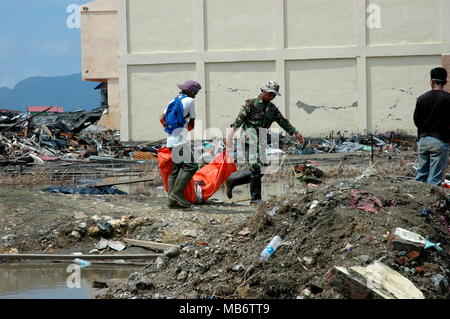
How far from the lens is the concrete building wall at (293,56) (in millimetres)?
24250

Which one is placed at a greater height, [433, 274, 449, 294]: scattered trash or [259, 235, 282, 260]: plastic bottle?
[259, 235, 282, 260]: plastic bottle

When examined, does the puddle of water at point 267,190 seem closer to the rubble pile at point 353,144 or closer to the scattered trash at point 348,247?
the rubble pile at point 353,144

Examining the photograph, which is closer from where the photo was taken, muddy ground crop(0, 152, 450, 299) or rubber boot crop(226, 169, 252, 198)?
muddy ground crop(0, 152, 450, 299)

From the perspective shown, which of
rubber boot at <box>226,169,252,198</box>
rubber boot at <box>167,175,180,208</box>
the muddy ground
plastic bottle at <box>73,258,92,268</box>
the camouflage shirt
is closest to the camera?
the muddy ground

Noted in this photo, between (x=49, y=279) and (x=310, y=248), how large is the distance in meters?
2.92

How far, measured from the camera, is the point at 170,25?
24.8 meters

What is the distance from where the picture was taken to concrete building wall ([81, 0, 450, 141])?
2425cm

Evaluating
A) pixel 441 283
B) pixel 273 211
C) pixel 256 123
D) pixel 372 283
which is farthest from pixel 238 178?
pixel 372 283

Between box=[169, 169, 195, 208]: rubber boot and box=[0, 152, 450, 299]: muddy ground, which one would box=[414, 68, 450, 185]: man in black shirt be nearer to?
box=[0, 152, 450, 299]: muddy ground

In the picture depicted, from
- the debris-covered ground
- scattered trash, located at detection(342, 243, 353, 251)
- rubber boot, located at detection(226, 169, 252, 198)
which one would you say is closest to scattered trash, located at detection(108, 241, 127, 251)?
the debris-covered ground

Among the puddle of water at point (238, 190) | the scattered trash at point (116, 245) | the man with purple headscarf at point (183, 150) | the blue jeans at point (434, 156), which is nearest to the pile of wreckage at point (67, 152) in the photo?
the puddle of water at point (238, 190)

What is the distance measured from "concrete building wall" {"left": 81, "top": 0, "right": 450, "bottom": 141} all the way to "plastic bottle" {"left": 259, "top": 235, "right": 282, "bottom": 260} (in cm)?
1751
